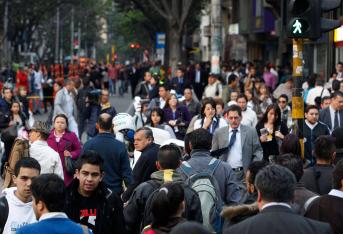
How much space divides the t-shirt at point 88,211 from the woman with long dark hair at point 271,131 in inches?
Result: 241

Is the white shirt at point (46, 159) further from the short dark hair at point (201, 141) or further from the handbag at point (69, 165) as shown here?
the short dark hair at point (201, 141)

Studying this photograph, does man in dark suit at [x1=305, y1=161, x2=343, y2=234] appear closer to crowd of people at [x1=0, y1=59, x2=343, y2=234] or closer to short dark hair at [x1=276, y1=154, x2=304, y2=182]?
crowd of people at [x1=0, y1=59, x2=343, y2=234]

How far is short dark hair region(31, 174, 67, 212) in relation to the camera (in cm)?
650

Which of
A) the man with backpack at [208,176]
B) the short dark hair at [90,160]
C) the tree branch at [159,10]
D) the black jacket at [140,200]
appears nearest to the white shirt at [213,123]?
the man with backpack at [208,176]

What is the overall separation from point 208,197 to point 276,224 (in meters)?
2.86

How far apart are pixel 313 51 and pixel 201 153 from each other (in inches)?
1299

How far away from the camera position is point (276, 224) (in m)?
6.02

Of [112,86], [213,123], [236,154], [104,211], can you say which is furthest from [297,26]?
[112,86]

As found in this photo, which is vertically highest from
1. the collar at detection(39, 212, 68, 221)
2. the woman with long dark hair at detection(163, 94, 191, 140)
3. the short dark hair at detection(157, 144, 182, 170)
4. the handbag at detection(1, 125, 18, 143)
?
the short dark hair at detection(157, 144, 182, 170)

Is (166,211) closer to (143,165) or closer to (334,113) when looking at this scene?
(143,165)

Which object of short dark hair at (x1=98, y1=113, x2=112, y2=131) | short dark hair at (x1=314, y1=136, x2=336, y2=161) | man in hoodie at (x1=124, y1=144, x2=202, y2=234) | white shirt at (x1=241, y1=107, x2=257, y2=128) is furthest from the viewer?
white shirt at (x1=241, y1=107, x2=257, y2=128)

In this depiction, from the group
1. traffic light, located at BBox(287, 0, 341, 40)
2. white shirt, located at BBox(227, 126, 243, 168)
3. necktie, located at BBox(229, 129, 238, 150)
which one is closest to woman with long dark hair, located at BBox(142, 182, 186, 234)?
traffic light, located at BBox(287, 0, 341, 40)

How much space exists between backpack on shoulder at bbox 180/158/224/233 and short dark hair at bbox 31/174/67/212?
232 cm

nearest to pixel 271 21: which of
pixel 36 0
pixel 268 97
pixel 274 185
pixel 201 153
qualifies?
pixel 36 0
